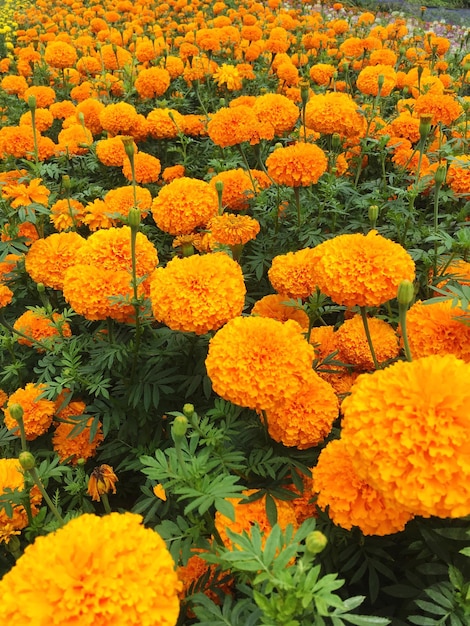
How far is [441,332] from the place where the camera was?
4.71 feet

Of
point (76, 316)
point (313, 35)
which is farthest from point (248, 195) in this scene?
point (313, 35)

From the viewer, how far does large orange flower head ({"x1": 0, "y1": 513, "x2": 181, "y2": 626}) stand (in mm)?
817

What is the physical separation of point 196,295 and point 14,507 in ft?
2.85

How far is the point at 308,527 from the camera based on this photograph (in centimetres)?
99

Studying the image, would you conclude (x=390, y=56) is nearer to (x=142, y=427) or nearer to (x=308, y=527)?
(x=142, y=427)

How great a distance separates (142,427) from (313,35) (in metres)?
4.64

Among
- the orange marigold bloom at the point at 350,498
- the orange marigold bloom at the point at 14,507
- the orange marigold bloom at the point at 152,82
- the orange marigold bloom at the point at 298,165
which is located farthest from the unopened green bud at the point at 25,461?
the orange marigold bloom at the point at 152,82

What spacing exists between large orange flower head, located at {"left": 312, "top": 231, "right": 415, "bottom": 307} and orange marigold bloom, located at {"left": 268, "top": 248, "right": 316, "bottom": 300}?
1.26ft

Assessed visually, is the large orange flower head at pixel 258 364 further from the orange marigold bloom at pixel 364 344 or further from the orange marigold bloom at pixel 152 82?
the orange marigold bloom at pixel 152 82

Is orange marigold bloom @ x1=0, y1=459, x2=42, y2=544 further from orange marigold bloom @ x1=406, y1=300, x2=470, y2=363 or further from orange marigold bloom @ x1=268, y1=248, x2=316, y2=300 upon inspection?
orange marigold bloom @ x1=406, y1=300, x2=470, y2=363

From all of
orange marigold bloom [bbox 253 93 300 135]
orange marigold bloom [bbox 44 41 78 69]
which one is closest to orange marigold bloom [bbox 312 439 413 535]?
orange marigold bloom [bbox 253 93 300 135]

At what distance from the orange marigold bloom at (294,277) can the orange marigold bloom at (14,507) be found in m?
1.09

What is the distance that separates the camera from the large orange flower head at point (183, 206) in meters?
2.19

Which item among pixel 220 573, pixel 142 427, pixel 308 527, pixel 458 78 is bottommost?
pixel 142 427
